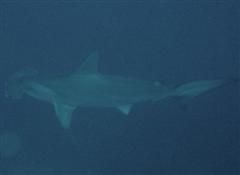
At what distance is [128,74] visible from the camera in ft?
30.0

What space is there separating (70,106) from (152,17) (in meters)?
4.44

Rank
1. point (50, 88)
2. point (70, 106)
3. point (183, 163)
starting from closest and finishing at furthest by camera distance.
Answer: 1. point (50, 88)
2. point (70, 106)
3. point (183, 163)

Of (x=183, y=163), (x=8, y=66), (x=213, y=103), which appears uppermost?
(x=8, y=66)

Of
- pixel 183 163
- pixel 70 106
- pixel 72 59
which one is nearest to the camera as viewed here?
pixel 70 106

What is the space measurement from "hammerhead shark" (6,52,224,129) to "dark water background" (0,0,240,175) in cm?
284

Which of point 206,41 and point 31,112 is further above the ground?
point 206,41

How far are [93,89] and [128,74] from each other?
3.57 m

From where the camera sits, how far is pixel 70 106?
6.05 metres

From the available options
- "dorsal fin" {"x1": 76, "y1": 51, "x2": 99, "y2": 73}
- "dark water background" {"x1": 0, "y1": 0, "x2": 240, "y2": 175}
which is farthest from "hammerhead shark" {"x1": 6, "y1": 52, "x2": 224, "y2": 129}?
"dark water background" {"x1": 0, "y1": 0, "x2": 240, "y2": 175}

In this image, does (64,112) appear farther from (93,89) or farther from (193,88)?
(193,88)

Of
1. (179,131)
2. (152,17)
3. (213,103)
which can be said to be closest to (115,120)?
(179,131)

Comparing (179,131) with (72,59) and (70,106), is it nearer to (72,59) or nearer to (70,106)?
(72,59)

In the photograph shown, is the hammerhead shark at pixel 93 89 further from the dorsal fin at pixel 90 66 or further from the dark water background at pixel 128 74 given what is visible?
the dark water background at pixel 128 74

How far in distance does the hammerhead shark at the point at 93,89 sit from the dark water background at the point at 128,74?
2.84 m
